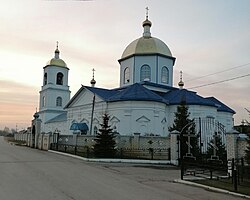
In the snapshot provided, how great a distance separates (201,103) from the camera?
108 ft

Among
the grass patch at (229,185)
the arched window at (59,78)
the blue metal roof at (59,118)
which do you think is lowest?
the grass patch at (229,185)

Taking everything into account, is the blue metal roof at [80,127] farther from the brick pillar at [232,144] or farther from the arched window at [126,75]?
the brick pillar at [232,144]

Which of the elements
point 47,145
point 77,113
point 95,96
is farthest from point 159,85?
point 47,145

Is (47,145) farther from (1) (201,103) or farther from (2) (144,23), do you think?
(2) (144,23)

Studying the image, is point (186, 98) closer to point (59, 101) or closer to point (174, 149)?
point (174, 149)

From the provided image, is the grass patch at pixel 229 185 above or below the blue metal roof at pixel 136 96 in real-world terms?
below

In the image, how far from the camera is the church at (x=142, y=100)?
3077 cm

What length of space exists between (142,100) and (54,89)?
1126 inches

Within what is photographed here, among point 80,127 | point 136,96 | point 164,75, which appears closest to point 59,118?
point 80,127

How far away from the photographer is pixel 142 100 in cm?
3081

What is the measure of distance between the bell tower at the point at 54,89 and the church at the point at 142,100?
43.2ft

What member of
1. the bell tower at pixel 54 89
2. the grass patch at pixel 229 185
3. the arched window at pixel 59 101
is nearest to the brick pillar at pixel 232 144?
the grass patch at pixel 229 185

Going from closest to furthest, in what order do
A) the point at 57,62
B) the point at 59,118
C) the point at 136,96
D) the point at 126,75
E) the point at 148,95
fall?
1. the point at 136,96
2. the point at 148,95
3. the point at 126,75
4. the point at 59,118
5. the point at 57,62

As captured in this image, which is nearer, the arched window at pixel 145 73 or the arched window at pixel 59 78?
the arched window at pixel 145 73
